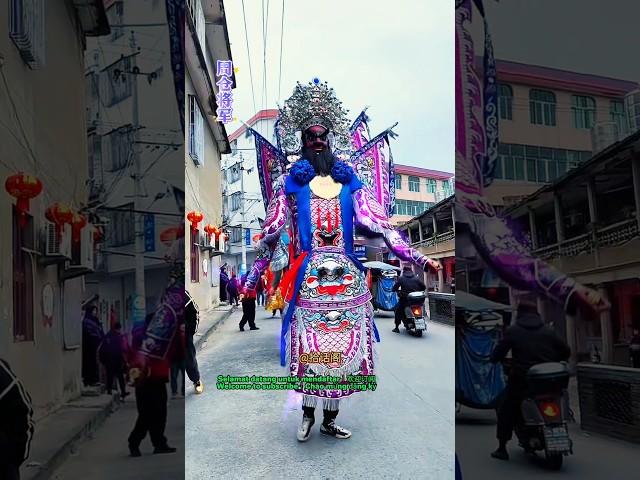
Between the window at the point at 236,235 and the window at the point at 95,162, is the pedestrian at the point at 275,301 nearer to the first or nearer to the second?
the window at the point at 236,235

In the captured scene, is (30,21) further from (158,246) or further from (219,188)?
(219,188)

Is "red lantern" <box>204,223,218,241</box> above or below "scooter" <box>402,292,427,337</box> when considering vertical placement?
above

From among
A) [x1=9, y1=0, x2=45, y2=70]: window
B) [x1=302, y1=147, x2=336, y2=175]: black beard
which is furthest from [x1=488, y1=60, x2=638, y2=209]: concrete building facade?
[x1=9, y1=0, x2=45, y2=70]: window

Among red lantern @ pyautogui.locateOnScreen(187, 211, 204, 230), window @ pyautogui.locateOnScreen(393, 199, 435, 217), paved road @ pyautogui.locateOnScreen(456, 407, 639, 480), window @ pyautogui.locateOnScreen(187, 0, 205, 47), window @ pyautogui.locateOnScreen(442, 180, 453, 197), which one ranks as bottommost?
paved road @ pyautogui.locateOnScreen(456, 407, 639, 480)

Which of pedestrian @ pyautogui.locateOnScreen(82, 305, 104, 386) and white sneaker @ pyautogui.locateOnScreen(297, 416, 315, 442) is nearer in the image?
pedestrian @ pyautogui.locateOnScreen(82, 305, 104, 386)

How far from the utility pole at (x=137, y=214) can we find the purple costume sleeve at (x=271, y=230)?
78 centimetres

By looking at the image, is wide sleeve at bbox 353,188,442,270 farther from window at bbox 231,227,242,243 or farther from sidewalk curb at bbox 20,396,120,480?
sidewalk curb at bbox 20,396,120,480

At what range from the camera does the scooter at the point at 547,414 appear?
6.87ft

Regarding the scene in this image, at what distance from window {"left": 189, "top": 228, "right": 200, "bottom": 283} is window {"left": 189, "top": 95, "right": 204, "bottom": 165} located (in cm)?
29

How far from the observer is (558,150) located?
2238mm

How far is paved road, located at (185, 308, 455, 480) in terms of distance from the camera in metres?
2.28

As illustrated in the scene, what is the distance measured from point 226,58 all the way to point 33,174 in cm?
109

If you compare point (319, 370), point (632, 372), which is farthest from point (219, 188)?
point (632, 372)

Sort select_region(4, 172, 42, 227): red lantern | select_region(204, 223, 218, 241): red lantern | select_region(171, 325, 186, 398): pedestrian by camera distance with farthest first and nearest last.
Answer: select_region(204, 223, 218, 241): red lantern
select_region(171, 325, 186, 398): pedestrian
select_region(4, 172, 42, 227): red lantern
